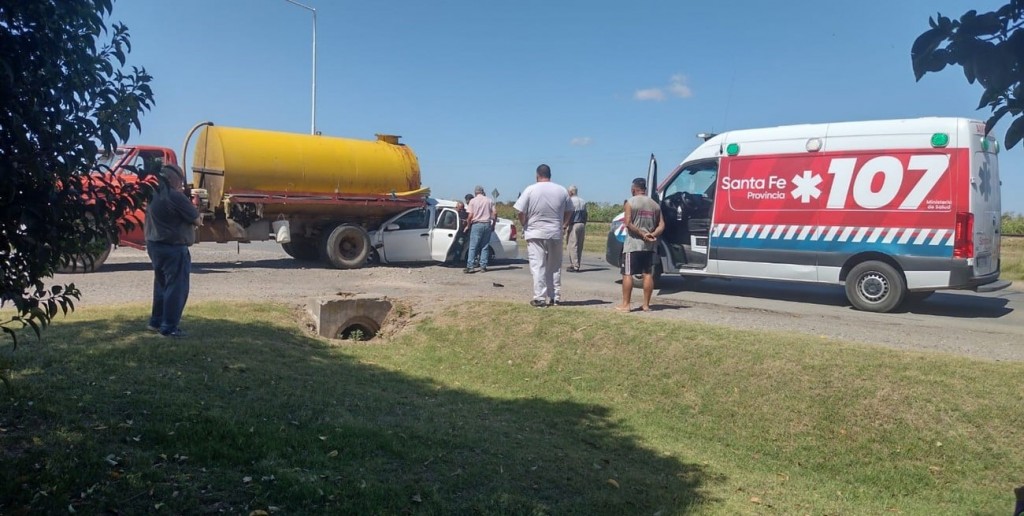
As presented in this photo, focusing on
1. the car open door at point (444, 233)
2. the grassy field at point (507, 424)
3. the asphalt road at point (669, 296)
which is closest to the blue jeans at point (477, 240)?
the asphalt road at point (669, 296)

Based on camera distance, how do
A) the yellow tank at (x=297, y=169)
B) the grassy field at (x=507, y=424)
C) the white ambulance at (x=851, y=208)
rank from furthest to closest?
1. the yellow tank at (x=297, y=169)
2. the white ambulance at (x=851, y=208)
3. the grassy field at (x=507, y=424)

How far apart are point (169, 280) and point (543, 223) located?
424cm

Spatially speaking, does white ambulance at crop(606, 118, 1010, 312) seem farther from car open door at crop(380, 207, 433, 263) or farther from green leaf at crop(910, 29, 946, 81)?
green leaf at crop(910, 29, 946, 81)

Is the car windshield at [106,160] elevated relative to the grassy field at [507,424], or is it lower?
elevated

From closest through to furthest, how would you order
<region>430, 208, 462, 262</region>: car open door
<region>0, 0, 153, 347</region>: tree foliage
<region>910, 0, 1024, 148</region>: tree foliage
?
<region>910, 0, 1024, 148</region>: tree foliage < <region>0, 0, 153, 347</region>: tree foliage < <region>430, 208, 462, 262</region>: car open door

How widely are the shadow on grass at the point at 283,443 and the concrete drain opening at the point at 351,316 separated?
237 centimetres

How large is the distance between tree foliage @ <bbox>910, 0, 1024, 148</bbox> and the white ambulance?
775 centimetres

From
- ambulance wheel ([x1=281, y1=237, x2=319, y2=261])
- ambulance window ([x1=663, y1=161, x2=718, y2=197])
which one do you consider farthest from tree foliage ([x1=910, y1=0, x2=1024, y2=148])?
ambulance wheel ([x1=281, y1=237, x2=319, y2=261])

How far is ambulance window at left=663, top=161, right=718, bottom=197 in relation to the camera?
11859 millimetres

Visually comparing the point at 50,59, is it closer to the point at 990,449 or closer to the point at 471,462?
the point at 471,462

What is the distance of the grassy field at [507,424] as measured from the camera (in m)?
4.10

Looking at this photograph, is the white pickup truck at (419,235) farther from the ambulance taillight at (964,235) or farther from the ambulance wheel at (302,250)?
the ambulance taillight at (964,235)

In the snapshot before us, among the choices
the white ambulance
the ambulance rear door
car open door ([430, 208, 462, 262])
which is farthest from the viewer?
car open door ([430, 208, 462, 262])

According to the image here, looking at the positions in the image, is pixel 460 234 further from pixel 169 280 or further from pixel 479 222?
pixel 169 280
